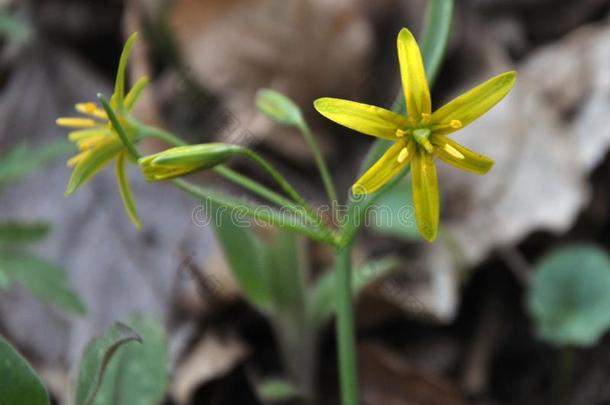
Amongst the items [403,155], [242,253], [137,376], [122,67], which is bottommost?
[137,376]

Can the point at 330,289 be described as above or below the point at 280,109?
below

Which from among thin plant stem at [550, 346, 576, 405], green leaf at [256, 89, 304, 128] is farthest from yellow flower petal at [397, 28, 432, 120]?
thin plant stem at [550, 346, 576, 405]

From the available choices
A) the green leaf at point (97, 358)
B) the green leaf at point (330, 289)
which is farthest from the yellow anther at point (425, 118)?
the green leaf at point (330, 289)

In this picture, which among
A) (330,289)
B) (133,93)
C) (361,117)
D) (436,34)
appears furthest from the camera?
(330,289)

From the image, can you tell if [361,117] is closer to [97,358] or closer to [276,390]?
[97,358]

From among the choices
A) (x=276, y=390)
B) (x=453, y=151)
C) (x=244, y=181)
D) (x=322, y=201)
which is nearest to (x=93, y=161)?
(x=244, y=181)

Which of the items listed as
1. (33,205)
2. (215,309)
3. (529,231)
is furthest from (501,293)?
(33,205)

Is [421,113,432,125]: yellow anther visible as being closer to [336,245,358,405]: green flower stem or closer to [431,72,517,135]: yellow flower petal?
[431,72,517,135]: yellow flower petal
